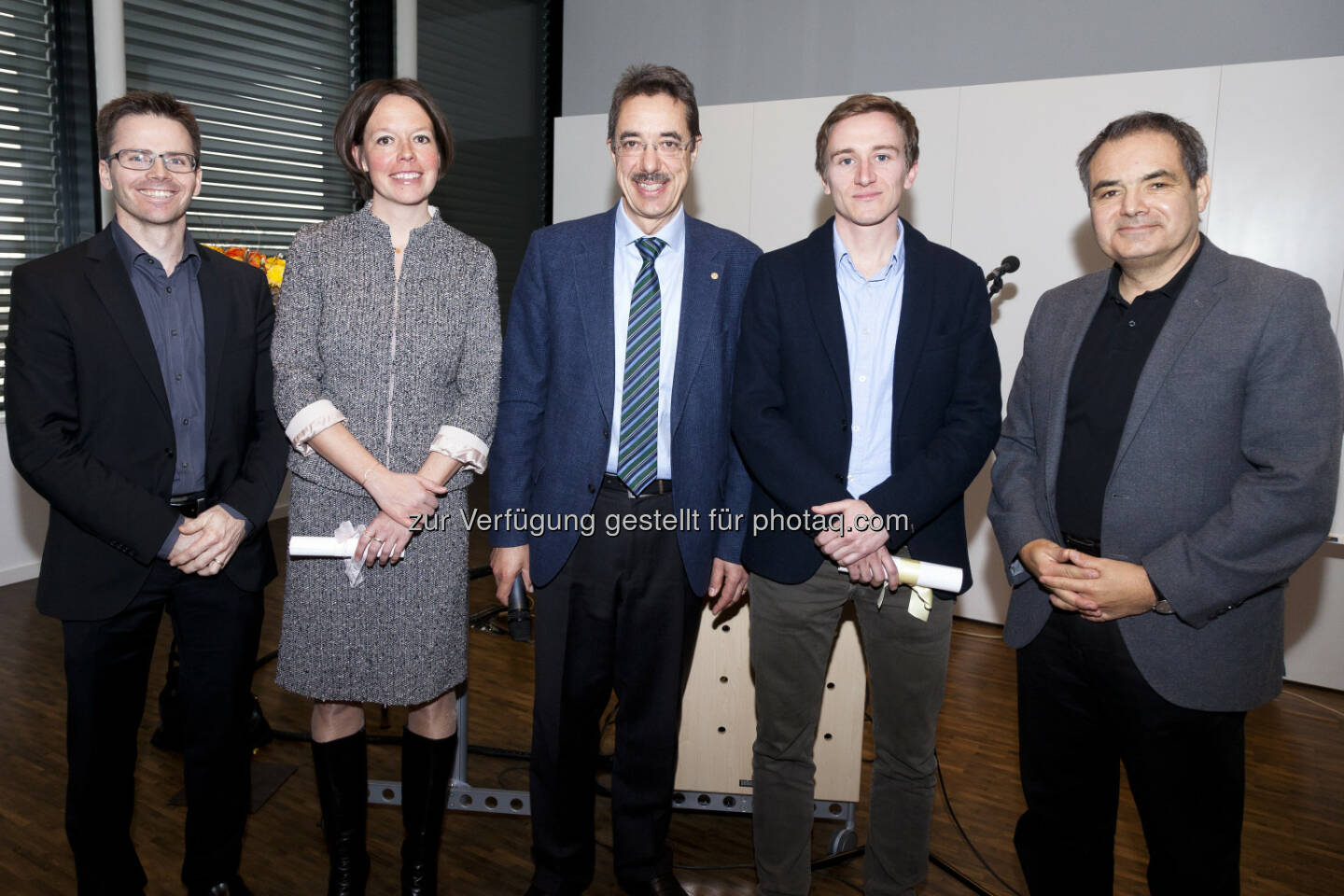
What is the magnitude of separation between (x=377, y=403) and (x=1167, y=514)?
1.56 meters

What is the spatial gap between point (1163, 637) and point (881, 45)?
456cm

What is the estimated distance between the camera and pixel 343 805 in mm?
2076

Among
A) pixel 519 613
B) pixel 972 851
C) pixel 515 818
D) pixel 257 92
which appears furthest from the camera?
pixel 257 92

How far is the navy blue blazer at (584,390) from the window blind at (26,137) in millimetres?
3493

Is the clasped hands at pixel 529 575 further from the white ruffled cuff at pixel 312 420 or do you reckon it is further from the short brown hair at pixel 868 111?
the short brown hair at pixel 868 111

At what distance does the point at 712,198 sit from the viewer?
179 inches

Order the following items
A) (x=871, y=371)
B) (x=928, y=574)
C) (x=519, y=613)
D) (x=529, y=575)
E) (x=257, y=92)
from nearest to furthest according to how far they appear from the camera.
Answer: (x=928, y=574) → (x=871, y=371) → (x=529, y=575) → (x=519, y=613) → (x=257, y=92)

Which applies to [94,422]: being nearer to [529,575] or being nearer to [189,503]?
[189,503]

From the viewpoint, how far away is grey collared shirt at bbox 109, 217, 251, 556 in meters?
1.89

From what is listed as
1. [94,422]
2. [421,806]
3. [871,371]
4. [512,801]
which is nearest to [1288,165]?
[871,371]

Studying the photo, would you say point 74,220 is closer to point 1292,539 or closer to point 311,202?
point 311,202

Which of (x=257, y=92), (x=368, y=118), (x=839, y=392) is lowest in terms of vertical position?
(x=839, y=392)

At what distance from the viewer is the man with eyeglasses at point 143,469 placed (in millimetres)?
1788

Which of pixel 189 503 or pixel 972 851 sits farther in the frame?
pixel 972 851
